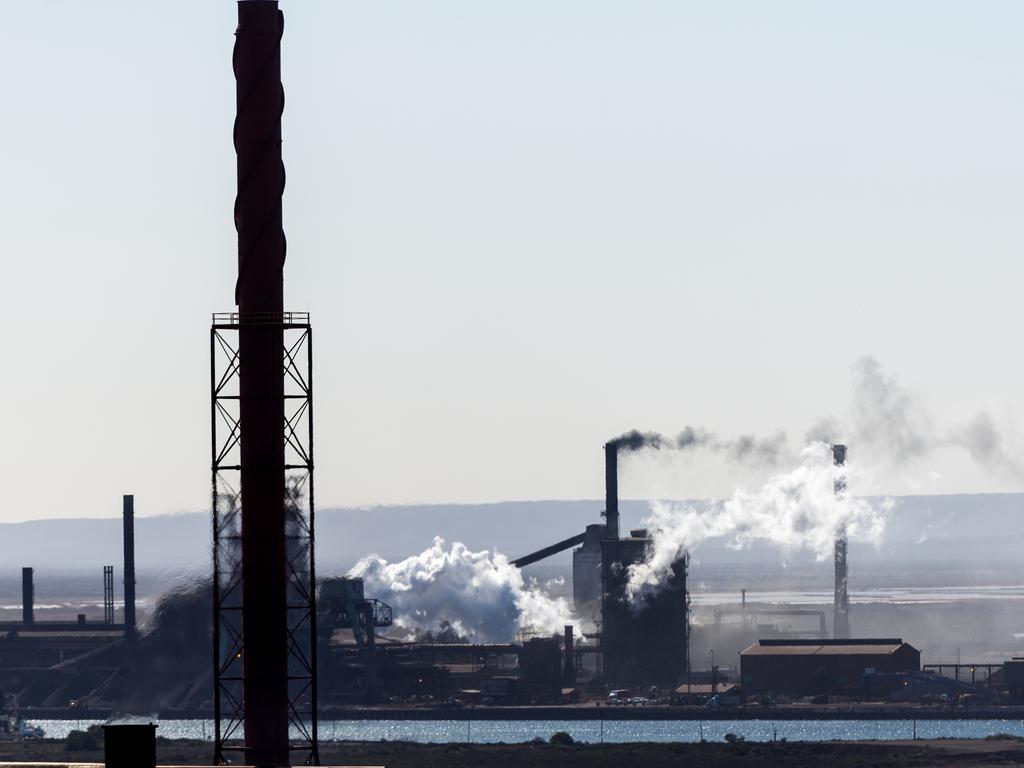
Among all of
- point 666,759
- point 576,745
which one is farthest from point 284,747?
point 576,745

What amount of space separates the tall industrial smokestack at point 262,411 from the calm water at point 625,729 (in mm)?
108469

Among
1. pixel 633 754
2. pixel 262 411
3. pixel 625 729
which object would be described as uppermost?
pixel 262 411

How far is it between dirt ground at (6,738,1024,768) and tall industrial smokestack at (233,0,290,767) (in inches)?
2959

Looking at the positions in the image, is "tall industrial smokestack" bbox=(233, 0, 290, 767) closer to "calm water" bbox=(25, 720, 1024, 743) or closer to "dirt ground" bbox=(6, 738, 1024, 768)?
"dirt ground" bbox=(6, 738, 1024, 768)

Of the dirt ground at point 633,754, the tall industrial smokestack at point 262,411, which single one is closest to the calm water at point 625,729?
the dirt ground at point 633,754

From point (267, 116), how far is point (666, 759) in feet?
299

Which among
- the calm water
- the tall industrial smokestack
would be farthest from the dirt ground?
the tall industrial smokestack

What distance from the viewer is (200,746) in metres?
162

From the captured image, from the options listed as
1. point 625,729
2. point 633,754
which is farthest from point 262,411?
point 625,729

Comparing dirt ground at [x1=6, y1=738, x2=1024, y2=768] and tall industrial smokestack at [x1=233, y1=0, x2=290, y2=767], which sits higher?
tall industrial smokestack at [x1=233, y1=0, x2=290, y2=767]

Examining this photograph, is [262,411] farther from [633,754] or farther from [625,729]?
[625,729]

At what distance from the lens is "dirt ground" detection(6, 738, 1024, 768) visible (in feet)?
494

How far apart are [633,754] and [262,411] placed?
90846mm

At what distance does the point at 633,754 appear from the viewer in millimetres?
156625
